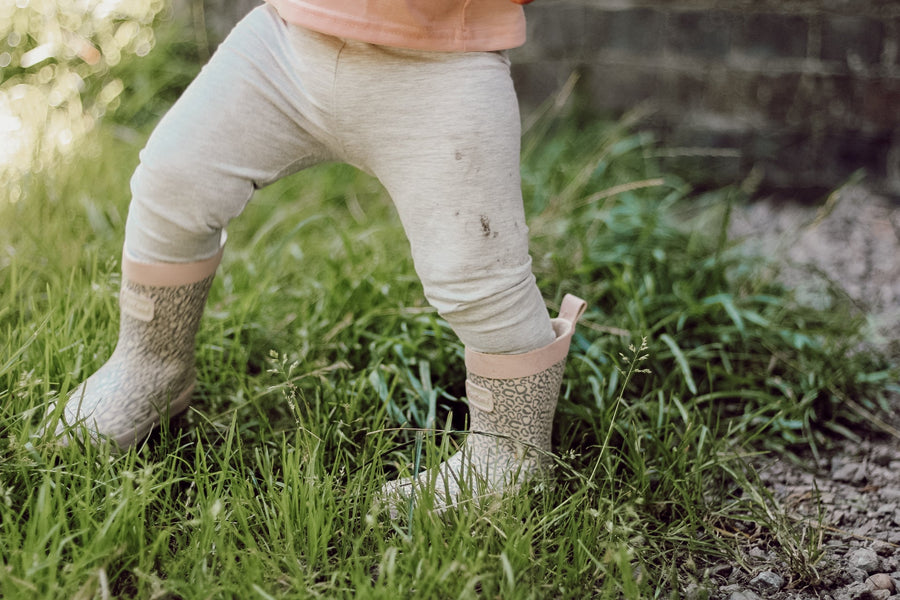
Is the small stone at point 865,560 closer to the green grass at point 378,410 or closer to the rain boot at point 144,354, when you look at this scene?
the green grass at point 378,410

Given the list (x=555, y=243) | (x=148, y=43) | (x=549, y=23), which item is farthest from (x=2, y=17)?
(x=555, y=243)

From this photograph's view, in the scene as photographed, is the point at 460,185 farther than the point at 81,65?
No

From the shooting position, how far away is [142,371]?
138 cm

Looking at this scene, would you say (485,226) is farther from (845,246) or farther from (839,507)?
(845,246)

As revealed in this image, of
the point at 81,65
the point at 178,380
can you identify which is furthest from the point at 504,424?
the point at 81,65

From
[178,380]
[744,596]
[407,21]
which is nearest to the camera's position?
[407,21]

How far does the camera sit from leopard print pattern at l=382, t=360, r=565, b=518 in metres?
1.25

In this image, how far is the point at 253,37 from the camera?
49.1 inches

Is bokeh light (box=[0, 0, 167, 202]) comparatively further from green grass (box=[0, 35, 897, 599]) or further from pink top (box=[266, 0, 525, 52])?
pink top (box=[266, 0, 525, 52])

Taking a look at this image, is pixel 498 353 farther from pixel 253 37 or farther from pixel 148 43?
pixel 148 43

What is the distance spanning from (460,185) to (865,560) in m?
0.82

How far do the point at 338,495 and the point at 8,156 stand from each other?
62.2 inches

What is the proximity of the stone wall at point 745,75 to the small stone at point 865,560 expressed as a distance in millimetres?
1636

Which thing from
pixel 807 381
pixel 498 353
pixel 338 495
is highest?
pixel 498 353
